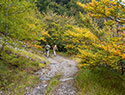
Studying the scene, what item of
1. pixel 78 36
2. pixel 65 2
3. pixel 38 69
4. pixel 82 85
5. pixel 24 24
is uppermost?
pixel 65 2

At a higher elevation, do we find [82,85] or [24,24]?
[24,24]

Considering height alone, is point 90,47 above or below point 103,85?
above

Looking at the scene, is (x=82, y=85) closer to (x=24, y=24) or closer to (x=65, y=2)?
(x=24, y=24)

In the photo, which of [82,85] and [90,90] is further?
[82,85]

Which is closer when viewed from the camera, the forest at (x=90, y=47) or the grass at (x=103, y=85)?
the forest at (x=90, y=47)

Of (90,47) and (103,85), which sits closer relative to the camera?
(103,85)

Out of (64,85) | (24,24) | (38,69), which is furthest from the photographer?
(38,69)

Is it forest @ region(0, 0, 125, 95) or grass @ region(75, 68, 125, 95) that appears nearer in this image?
forest @ region(0, 0, 125, 95)

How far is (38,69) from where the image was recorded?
6684 mm

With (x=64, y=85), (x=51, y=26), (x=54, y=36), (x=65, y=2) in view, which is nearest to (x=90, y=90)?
(x=64, y=85)

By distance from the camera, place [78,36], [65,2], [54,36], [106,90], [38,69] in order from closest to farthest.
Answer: [106,90], [78,36], [38,69], [54,36], [65,2]

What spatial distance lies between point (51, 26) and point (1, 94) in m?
13.8

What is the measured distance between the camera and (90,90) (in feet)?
11.5

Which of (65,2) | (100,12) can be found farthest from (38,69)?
(65,2)
